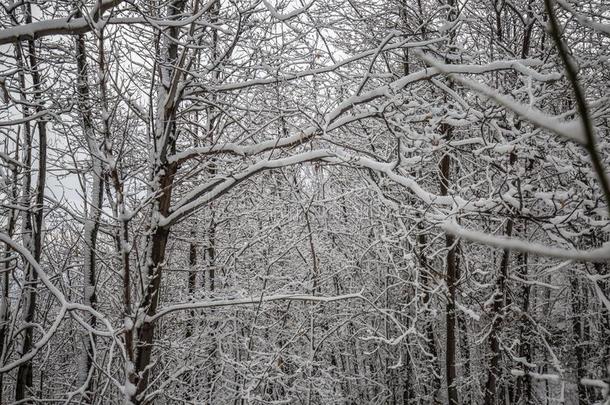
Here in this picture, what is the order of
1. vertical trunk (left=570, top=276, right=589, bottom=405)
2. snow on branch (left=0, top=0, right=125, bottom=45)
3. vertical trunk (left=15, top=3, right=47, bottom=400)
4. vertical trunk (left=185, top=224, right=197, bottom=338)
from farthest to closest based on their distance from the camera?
vertical trunk (left=570, top=276, right=589, bottom=405) → vertical trunk (left=185, top=224, right=197, bottom=338) → vertical trunk (left=15, top=3, right=47, bottom=400) → snow on branch (left=0, top=0, right=125, bottom=45)

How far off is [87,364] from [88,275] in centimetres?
140

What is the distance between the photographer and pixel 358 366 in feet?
38.0

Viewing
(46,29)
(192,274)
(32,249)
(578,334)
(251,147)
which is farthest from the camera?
(578,334)

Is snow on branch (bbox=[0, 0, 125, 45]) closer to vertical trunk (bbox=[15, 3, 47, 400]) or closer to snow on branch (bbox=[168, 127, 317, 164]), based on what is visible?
snow on branch (bbox=[168, 127, 317, 164])

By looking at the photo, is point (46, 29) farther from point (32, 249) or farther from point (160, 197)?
point (32, 249)

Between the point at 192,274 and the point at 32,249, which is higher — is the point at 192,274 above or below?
below

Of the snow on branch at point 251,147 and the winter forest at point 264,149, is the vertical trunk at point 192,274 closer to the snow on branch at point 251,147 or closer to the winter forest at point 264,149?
the winter forest at point 264,149

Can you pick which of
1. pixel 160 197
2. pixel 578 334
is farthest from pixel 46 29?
pixel 578 334

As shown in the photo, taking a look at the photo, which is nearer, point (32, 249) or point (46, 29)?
point (46, 29)

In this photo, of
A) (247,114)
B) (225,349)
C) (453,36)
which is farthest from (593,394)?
(247,114)

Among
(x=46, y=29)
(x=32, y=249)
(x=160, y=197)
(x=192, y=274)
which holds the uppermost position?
(x=46, y=29)

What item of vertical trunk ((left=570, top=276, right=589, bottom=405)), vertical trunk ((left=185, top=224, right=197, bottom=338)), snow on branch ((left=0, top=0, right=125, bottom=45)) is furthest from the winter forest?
vertical trunk ((left=570, top=276, right=589, bottom=405))

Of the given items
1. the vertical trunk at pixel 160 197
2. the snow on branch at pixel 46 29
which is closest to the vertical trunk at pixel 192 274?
the vertical trunk at pixel 160 197

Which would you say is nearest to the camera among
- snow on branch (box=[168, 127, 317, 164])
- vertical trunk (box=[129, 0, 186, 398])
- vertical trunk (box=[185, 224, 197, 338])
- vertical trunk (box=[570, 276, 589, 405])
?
vertical trunk (box=[129, 0, 186, 398])
